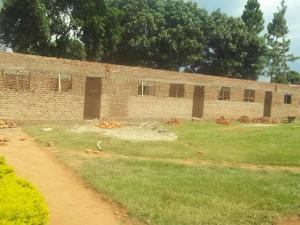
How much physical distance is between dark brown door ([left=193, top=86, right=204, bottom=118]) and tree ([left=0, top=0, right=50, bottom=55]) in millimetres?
9841

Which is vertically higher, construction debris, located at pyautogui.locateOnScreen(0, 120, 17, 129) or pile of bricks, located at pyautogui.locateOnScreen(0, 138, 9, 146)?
construction debris, located at pyautogui.locateOnScreen(0, 120, 17, 129)

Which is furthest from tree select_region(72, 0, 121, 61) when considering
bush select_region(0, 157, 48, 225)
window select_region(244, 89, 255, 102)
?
bush select_region(0, 157, 48, 225)

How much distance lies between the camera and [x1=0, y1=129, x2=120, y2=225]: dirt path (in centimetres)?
661

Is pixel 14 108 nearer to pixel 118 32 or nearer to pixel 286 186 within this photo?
pixel 286 186

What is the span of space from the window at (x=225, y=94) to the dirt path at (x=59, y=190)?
16700 mm

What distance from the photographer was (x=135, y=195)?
7.88 meters

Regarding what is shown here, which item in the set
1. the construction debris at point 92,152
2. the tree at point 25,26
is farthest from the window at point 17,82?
the tree at point 25,26

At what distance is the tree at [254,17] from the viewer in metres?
44.4

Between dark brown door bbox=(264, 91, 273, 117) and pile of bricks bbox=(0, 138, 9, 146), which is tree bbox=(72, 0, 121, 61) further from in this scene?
pile of bricks bbox=(0, 138, 9, 146)

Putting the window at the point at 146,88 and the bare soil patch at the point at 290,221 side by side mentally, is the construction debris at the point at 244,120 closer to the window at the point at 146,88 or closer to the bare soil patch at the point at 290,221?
the window at the point at 146,88

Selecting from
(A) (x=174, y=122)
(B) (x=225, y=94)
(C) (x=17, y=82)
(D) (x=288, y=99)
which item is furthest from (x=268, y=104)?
(C) (x=17, y=82)

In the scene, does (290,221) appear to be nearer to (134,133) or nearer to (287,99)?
(134,133)

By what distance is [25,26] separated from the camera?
27.6m

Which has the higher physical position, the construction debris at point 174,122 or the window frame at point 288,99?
the window frame at point 288,99
